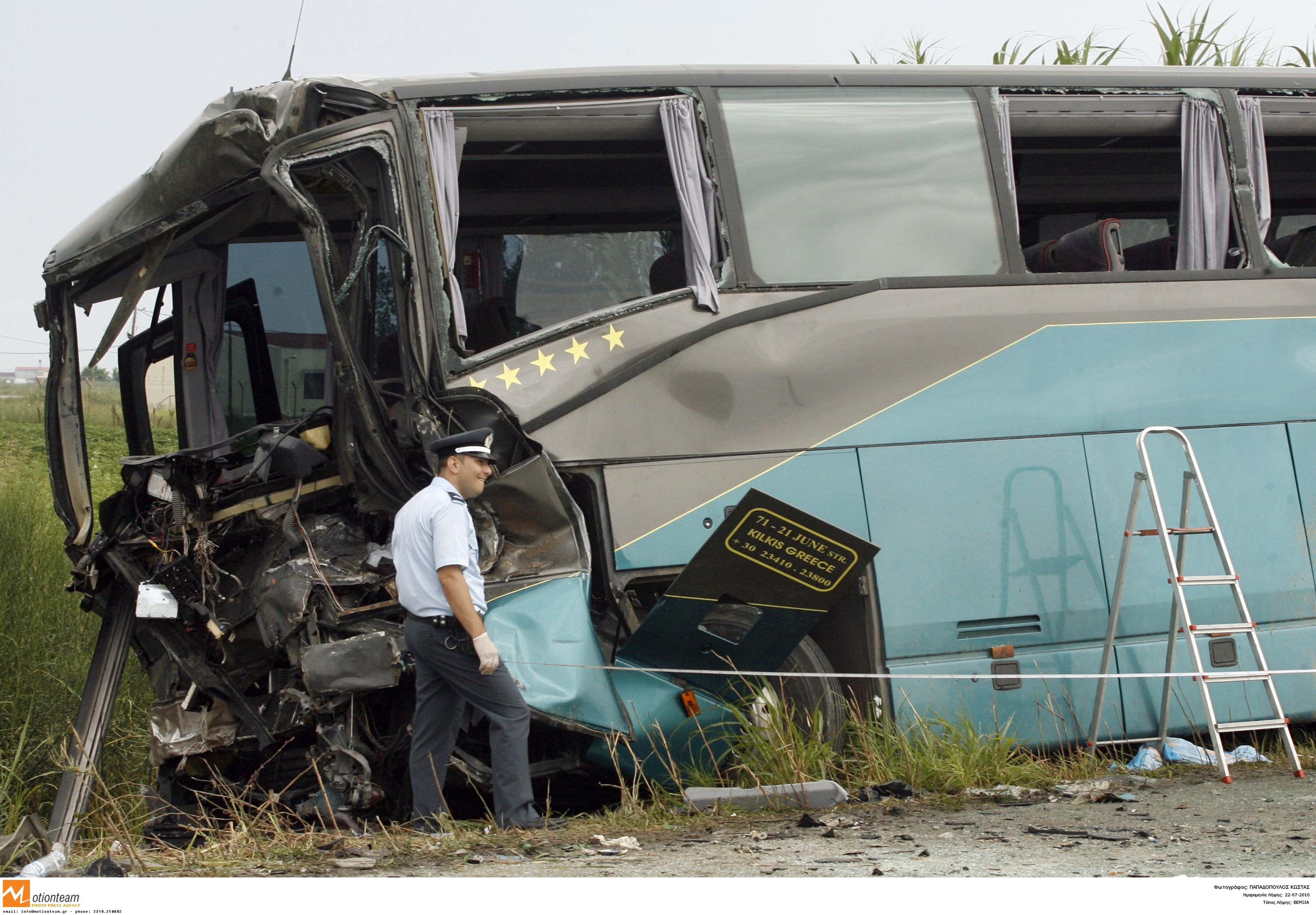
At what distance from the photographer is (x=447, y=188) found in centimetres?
547

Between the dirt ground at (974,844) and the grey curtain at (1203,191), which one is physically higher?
the grey curtain at (1203,191)

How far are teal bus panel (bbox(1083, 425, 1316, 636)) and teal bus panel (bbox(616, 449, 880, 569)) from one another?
132cm

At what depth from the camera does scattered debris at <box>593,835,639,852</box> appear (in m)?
4.62

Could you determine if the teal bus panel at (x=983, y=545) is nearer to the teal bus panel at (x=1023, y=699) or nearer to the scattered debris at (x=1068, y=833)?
the teal bus panel at (x=1023, y=699)

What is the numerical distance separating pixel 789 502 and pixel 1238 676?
2.26 meters

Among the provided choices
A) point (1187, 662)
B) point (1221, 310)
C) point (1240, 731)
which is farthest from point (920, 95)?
point (1240, 731)

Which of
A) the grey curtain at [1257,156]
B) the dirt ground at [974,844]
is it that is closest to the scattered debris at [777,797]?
the dirt ground at [974,844]

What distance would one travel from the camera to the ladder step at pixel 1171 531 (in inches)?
231

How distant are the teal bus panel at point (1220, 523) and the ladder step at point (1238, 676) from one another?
1.31 ft

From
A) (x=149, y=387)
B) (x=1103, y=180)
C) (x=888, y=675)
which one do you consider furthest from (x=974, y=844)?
(x=149, y=387)

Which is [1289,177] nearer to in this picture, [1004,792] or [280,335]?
[1004,792]

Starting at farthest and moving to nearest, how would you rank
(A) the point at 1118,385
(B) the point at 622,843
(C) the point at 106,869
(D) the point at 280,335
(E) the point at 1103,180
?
1. (E) the point at 1103,180
2. (D) the point at 280,335
3. (A) the point at 1118,385
4. (B) the point at 622,843
5. (C) the point at 106,869

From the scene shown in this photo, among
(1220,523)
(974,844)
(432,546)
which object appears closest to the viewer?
(974,844)

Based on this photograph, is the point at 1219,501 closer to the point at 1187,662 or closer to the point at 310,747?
the point at 1187,662
